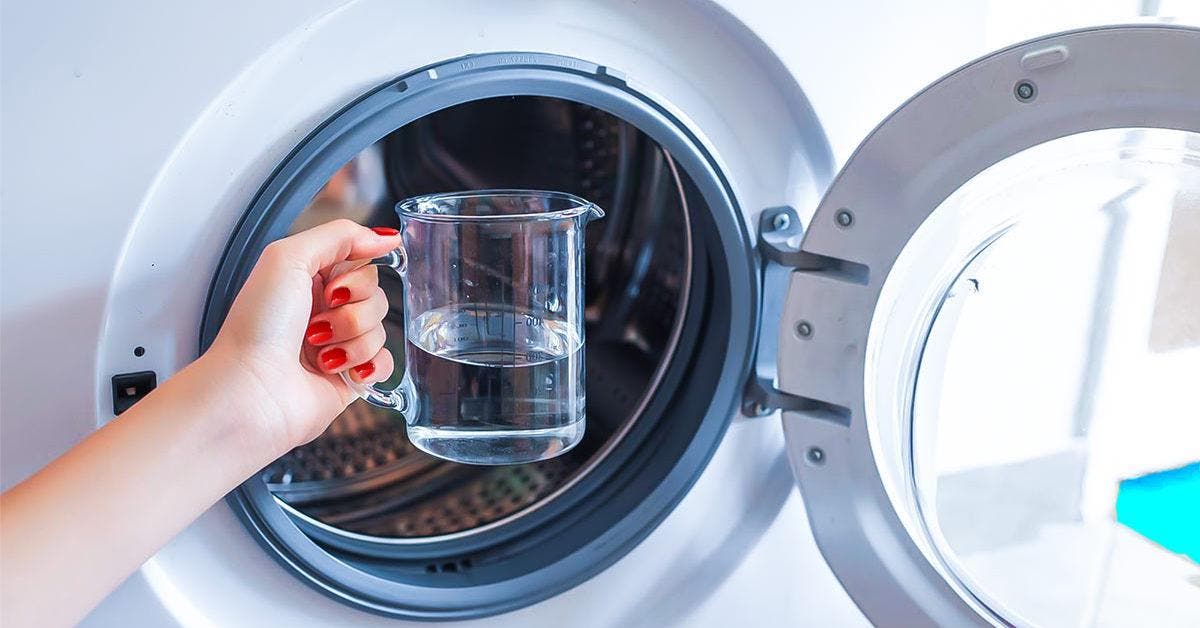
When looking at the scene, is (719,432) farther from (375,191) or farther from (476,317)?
(375,191)

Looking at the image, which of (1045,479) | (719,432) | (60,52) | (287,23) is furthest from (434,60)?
(1045,479)

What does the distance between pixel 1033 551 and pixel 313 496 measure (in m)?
0.64

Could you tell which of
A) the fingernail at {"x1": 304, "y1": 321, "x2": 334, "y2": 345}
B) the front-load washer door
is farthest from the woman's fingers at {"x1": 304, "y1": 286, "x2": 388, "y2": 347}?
the front-load washer door

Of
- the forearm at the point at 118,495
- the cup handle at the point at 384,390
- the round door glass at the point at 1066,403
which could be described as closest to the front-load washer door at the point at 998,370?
the round door glass at the point at 1066,403

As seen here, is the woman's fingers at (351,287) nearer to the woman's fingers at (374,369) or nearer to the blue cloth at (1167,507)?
the woman's fingers at (374,369)

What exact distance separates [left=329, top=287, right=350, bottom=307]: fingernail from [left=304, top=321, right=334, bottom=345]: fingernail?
2cm

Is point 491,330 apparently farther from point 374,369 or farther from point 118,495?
point 118,495

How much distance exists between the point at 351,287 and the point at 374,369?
0.24ft

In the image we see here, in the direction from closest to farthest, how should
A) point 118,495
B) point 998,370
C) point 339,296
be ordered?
point 118,495, point 339,296, point 998,370

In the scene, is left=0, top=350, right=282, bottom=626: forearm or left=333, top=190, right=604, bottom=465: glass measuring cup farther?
left=333, top=190, right=604, bottom=465: glass measuring cup

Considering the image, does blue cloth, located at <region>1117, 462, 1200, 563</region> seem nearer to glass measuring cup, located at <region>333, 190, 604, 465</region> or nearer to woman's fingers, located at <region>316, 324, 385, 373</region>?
glass measuring cup, located at <region>333, 190, 604, 465</region>

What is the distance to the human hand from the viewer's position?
656 mm

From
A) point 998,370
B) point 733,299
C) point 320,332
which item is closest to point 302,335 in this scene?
point 320,332

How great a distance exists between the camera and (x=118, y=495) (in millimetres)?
610
